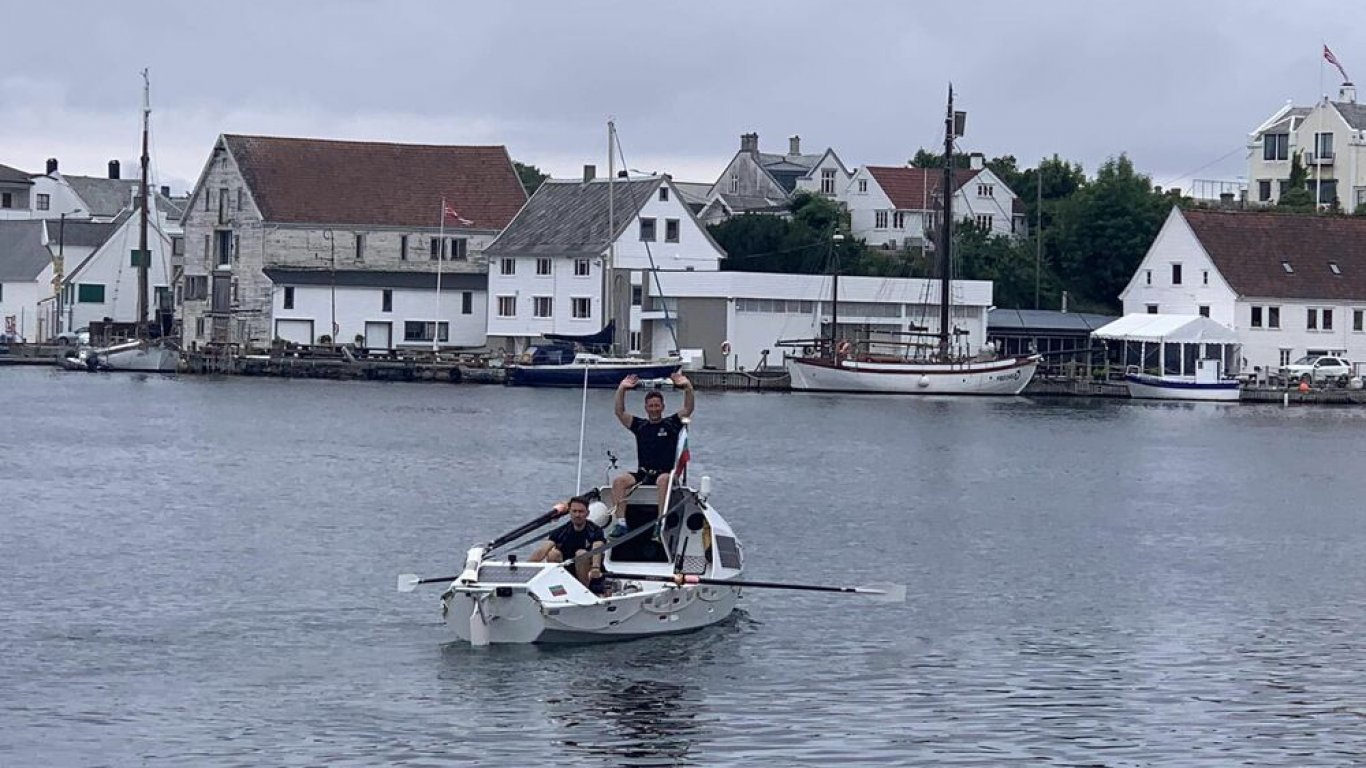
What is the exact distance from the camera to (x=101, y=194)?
576 ft

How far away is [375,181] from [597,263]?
16408 millimetres

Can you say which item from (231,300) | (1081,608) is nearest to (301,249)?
(231,300)

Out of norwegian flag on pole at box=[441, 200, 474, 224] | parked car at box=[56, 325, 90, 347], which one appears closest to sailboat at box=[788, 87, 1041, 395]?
norwegian flag on pole at box=[441, 200, 474, 224]

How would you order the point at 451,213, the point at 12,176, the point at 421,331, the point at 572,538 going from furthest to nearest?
the point at 12,176 < the point at 451,213 < the point at 421,331 < the point at 572,538

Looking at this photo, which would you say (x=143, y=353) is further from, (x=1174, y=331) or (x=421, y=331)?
(x=1174, y=331)

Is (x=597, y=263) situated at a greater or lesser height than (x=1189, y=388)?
greater

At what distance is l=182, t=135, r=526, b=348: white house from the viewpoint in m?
119

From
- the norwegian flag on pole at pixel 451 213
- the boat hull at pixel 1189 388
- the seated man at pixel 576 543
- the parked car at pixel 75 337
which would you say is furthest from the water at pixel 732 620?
the parked car at pixel 75 337

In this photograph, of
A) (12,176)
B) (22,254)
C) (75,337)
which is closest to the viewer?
(75,337)

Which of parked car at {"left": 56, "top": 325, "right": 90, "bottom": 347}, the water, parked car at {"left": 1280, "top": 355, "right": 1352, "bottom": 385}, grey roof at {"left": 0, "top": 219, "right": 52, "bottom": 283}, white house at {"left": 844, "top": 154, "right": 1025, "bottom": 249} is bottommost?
the water

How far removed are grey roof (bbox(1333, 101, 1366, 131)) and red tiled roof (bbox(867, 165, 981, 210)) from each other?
2285 centimetres

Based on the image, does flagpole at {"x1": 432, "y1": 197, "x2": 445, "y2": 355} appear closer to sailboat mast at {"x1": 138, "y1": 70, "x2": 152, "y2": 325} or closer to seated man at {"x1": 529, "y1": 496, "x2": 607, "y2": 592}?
sailboat mast at {"x1": 138, "y1": 70, "x2": 152, "y2": 325}

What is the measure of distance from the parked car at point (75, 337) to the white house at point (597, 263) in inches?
1009

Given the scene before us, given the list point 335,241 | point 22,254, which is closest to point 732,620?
point 335,241
